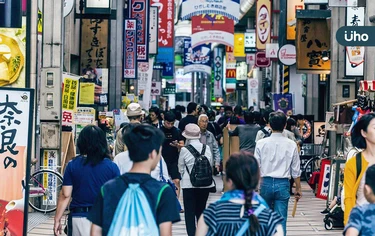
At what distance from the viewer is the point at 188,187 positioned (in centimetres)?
1071

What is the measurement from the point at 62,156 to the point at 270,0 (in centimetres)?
2680

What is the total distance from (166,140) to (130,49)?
1800 cm

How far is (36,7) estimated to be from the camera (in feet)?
48.0

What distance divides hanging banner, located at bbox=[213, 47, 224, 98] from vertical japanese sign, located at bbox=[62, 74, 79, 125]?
2537 inches

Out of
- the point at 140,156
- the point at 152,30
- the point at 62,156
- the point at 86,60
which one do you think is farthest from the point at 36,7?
the point at 152,30

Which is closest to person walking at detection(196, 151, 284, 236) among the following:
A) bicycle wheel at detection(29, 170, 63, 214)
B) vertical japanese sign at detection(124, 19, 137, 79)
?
bicycle wheel at detection(29, 170, 63, 214)

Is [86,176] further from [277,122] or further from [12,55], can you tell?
[12,55]

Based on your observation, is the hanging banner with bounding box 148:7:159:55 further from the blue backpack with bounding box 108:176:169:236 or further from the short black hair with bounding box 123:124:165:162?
the blue backpack with bounding box 108:176:169:236

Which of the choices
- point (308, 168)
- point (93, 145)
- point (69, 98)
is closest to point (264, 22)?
point (308, 168)

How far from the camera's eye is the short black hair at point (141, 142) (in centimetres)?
538

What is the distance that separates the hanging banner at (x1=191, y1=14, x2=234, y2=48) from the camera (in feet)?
123

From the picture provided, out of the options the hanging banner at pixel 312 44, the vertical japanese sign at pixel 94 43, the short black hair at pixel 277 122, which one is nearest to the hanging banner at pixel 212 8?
the vertical japanese sign at pixel 94 43

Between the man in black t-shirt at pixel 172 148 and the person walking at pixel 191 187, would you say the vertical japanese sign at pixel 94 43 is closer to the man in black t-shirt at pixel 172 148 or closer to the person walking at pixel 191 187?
the man in black t-shirt at pixel 172 148

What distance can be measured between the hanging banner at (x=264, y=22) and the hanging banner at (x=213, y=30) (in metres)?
2.74
